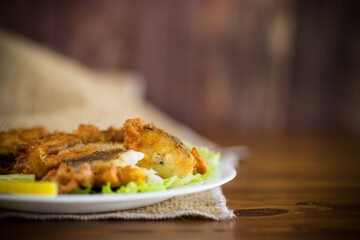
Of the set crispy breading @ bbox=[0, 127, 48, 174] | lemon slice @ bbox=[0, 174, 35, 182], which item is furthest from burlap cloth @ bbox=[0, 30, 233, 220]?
lemon slice @ bbox=[0, 174, 35, 182]

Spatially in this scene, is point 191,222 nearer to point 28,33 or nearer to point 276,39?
point 28,33

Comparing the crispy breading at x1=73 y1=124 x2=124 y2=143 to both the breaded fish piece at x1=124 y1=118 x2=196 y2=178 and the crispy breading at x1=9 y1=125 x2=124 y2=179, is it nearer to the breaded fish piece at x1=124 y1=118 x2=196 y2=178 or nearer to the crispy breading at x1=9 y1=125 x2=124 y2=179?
the crispy breading at x1=9 y1=125 x2=124 y2=179

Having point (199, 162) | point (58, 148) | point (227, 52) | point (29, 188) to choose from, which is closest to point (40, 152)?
point (58, 148)

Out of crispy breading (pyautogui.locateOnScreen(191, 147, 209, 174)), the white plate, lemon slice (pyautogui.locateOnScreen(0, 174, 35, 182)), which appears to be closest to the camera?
the white plate

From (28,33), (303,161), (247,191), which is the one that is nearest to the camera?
(247,191)

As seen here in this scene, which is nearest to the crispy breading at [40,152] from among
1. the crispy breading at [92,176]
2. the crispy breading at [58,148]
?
the crispy breading at [58,148]

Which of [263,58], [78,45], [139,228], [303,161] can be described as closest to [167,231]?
[139,228]

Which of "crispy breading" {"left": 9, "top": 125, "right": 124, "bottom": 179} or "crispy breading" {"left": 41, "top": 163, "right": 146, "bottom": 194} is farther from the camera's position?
"crispy breading" {"left": 9, "top": 125, "right": 124, "bottom": 179}

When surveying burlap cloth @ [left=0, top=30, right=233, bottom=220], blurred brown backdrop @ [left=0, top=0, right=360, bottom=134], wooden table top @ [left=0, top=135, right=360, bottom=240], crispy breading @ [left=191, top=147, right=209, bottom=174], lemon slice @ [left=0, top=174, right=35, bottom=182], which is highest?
blurred brown backdrop @ [left=0, top=0, right=360, bottom=134]
